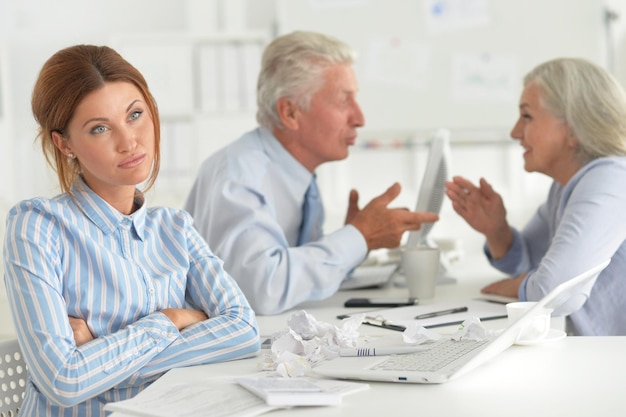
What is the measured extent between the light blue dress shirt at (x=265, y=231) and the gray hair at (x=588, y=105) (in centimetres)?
58

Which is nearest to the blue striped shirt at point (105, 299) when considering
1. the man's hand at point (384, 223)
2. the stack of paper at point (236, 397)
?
the stack of paper at point (236, 397)

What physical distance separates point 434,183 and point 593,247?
54 centimetres

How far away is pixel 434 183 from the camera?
232cm

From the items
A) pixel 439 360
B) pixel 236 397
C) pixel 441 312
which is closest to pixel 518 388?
pixel 439 360

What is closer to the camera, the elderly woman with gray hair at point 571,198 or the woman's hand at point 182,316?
the woman's hand at point 182,316

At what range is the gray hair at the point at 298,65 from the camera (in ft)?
7.69

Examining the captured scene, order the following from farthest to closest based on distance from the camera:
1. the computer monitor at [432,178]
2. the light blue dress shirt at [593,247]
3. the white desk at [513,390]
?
the computer monitor at [432,178] < the light blue dress shirt at [593,247] < the white desk at [513,390]

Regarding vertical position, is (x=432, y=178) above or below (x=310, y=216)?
above

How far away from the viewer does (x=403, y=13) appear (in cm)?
415

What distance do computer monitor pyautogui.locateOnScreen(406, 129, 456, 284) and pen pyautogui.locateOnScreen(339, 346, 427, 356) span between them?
2.91 ft

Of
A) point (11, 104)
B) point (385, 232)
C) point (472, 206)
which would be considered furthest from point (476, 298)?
point (11, 104)

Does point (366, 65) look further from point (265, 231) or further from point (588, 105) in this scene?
point (265, 231)

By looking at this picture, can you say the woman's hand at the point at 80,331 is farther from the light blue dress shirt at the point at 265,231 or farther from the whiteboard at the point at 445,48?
the whiteboard at the point at 445,48

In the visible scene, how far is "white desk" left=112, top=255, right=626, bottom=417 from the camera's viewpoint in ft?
3.49
